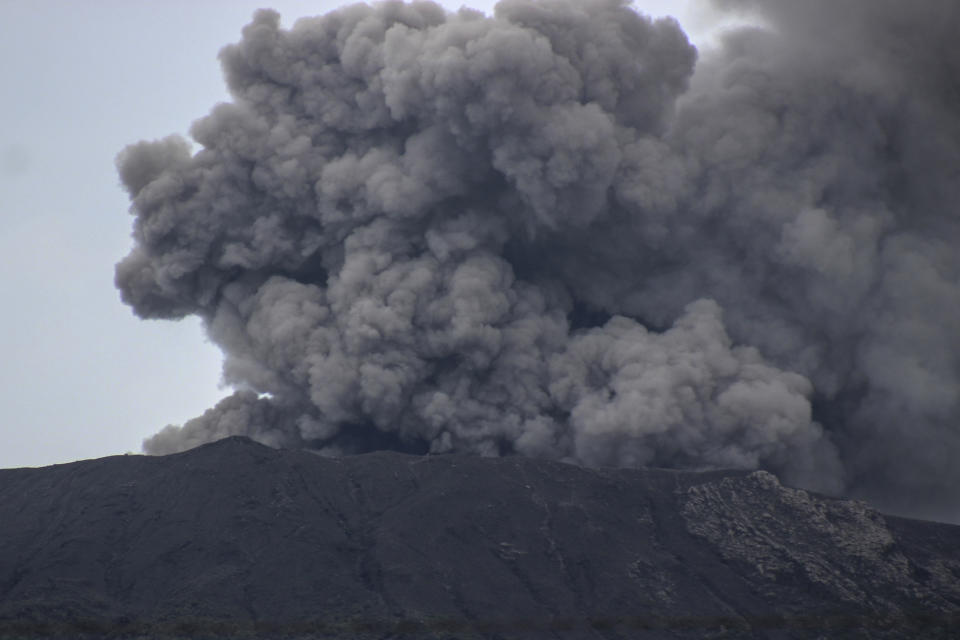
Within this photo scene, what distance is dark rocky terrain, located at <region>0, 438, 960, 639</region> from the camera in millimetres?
49469

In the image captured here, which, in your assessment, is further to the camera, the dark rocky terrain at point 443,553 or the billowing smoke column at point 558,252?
the billowing smoke column at point 558,252

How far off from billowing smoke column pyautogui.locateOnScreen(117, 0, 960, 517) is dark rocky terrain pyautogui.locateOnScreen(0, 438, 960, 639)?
4592mm

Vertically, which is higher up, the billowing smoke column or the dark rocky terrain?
the billowing smoke column

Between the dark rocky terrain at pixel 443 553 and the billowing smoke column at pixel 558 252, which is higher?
the billowing smoke column at pixel 558 252

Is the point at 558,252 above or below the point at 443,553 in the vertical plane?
above

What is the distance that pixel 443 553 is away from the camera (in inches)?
2092

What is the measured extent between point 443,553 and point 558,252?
17.6 m

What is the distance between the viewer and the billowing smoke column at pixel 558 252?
205 ft

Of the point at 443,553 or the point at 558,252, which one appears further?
the point at 558,252

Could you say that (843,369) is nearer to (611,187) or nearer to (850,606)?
(611,187)

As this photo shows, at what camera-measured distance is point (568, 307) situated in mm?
66938

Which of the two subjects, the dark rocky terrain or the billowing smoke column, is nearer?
the dark rocky terrain

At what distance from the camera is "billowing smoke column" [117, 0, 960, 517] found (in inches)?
2464

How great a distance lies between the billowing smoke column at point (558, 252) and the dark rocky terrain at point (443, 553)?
4592mm
